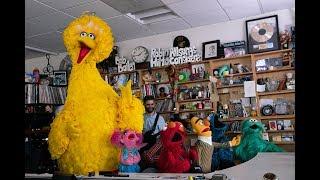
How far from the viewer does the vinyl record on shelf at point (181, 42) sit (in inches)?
200

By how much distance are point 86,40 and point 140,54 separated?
3.72 meters

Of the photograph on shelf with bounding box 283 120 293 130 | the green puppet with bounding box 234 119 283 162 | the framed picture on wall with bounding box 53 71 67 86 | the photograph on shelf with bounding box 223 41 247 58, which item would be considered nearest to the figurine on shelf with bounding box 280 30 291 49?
the photograph on shelf with bounding box 223 41 247 58

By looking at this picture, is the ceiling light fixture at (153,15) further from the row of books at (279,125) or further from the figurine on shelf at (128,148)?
the figurine on shelf at (128,148)

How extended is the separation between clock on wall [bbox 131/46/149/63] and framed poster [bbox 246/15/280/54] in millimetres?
1812

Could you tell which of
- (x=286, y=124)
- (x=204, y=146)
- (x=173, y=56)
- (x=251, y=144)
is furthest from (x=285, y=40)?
(x=204, y=146)

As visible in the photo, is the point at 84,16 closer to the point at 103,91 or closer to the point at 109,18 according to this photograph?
the point at 103,91

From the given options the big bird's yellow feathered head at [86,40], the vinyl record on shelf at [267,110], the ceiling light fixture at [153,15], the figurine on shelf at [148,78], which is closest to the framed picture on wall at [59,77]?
the figurine on shelf at [148,78]

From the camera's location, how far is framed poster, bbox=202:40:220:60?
15.8 feet

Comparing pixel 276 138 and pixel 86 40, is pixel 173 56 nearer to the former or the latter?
pixel 276 138

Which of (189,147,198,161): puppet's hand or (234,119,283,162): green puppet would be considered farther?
(234,119,283,162): green puppet

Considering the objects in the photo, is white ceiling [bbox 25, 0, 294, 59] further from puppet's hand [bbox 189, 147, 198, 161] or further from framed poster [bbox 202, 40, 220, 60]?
puppet's hand [bbox 189, 147, 198, 161]
